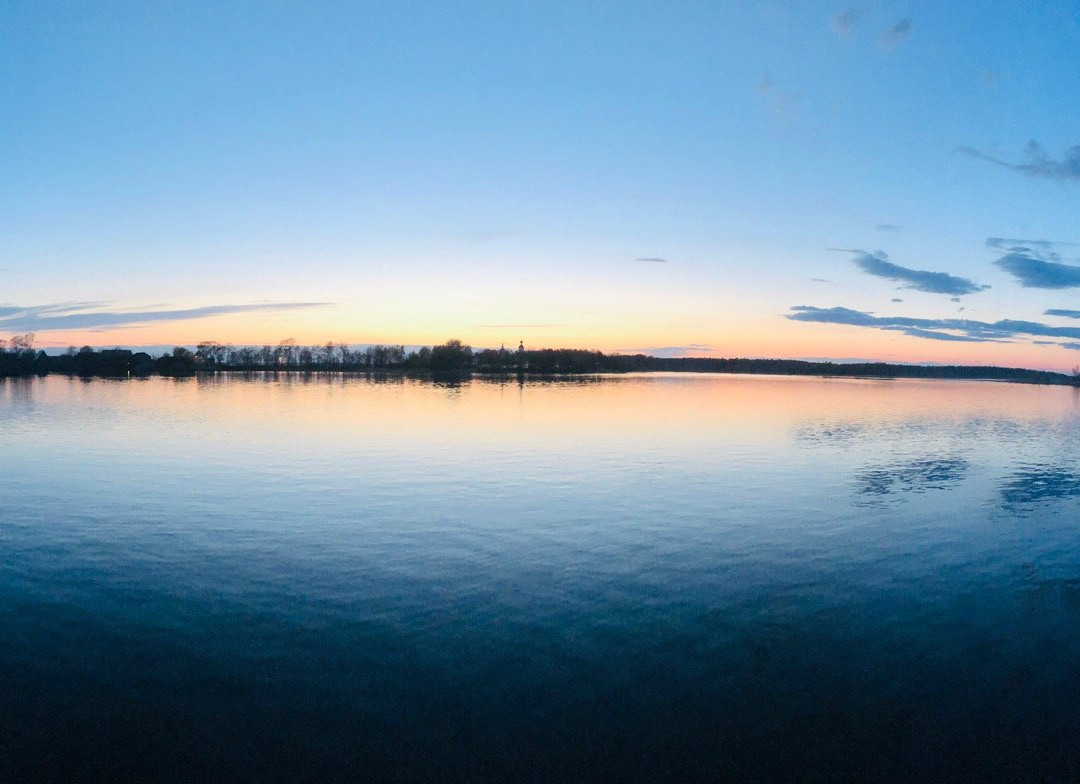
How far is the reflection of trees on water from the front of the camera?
20500mm

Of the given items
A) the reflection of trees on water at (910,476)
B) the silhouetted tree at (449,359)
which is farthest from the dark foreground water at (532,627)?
the silhouetted tree at (449,359)

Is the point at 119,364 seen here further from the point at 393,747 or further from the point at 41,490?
the point at 393,747

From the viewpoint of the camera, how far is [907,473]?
23328mm

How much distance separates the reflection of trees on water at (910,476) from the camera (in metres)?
20.5

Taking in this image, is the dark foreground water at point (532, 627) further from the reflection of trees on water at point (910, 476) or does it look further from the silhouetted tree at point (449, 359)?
the silhouetted tree at point (449, 359)

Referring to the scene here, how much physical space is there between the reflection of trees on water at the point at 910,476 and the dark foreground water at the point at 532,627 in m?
0.29

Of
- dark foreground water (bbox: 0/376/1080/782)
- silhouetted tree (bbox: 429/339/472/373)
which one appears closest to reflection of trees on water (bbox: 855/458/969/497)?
dark foreground water (bbox: 0/376/1080/782)

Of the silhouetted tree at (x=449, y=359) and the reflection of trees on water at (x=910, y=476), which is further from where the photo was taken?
the silhouetted tree at (x=449, y=359)

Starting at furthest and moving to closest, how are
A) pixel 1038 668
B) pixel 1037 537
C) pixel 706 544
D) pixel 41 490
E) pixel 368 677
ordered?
1. pixel 41 490
2. pixel 1037 537
3. pixel 706 544
4. pixel 1038 668
5. pixel 368 677

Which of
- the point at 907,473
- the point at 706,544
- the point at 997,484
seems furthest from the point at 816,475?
the point at 706,544

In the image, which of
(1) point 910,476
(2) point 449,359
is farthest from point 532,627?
(2) point 449,359

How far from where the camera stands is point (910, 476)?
2277 centimetres

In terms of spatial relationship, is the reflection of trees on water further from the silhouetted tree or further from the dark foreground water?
the silhouetted tree

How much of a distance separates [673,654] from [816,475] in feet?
50.3
